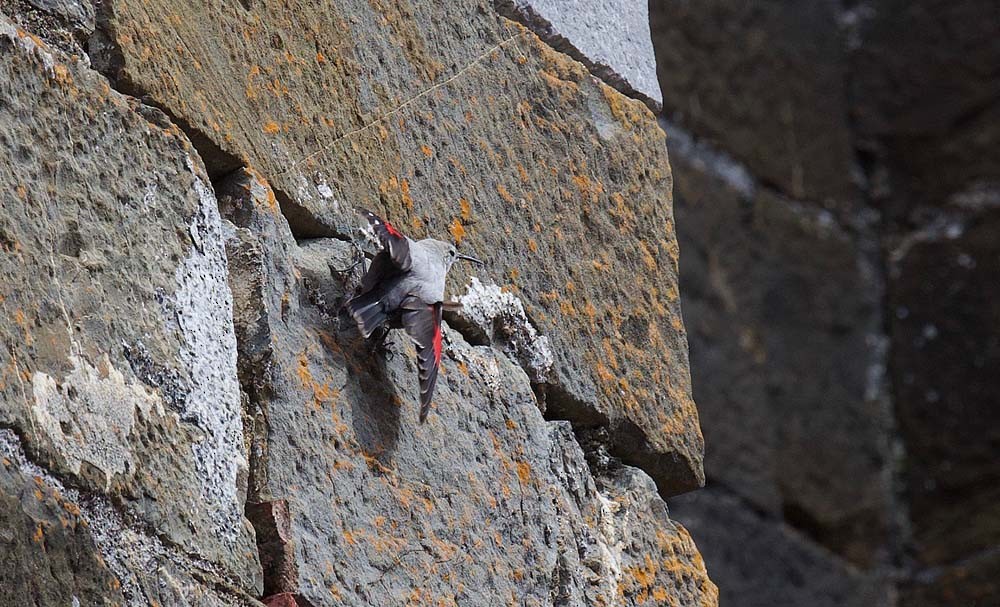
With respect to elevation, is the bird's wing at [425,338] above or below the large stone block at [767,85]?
below

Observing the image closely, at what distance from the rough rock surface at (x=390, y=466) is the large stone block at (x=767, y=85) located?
2050 millimetres

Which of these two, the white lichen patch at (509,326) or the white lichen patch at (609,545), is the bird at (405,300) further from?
the white lichen patch at (609,545)

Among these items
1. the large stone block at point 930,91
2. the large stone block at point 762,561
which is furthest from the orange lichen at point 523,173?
the large stone block at point 930,91

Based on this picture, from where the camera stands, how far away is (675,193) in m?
3.41

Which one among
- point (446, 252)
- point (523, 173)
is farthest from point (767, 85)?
point (446, 252)

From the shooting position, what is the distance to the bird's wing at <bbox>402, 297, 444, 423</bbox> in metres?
1.23

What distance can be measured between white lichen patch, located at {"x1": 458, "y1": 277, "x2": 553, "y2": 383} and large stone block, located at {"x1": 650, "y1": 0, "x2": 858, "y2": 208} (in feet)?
6.48

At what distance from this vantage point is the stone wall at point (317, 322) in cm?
99

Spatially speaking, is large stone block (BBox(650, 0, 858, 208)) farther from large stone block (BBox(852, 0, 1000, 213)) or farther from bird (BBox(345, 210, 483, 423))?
bird (BBox(345, 210, 483, 423))

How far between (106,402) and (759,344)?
266 cm

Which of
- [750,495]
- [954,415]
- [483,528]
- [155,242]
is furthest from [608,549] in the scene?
[954,415]

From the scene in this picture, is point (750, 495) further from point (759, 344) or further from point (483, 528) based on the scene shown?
point (483, 528)

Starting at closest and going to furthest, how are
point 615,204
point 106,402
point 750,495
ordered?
point 106,402
point 615,204
point 750,495

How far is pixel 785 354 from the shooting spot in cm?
359
